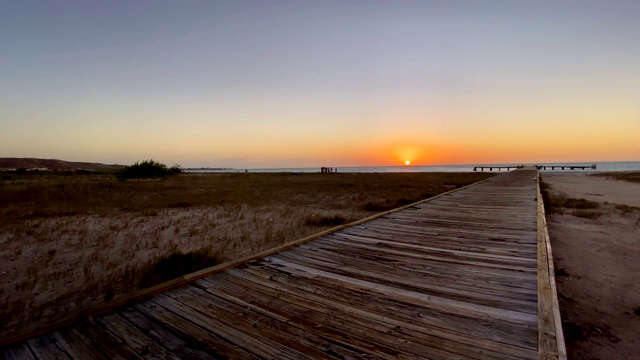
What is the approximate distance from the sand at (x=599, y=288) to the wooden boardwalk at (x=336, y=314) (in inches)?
34.5

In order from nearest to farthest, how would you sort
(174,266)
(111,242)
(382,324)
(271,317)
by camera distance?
(382,324) < (271,317) < (174,266) < (111,242)

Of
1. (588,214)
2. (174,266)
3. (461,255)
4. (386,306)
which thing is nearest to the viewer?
(386,306)

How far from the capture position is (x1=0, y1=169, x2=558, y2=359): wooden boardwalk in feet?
6.57

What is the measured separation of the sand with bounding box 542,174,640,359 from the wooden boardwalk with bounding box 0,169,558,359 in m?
0.88

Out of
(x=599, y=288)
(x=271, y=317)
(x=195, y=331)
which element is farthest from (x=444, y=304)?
(x=599, y=288)

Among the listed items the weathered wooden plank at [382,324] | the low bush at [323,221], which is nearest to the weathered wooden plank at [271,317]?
the weathered wooden plank at [382,324]

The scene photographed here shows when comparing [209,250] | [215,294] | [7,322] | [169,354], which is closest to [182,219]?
[209,250]

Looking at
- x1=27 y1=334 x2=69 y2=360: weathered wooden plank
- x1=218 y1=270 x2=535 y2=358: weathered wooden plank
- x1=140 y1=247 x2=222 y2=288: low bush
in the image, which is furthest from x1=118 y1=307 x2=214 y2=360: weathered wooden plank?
x1=140 y1=247 x2=222 y2=288: low bush

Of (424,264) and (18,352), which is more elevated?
(424,264)

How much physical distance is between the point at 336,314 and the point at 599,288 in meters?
4.75

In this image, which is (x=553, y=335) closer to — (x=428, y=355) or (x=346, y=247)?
(x=428, y=355)

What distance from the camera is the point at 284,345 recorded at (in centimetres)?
205

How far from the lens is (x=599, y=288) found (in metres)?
4.66

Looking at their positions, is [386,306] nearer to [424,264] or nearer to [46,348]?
[424,264]
